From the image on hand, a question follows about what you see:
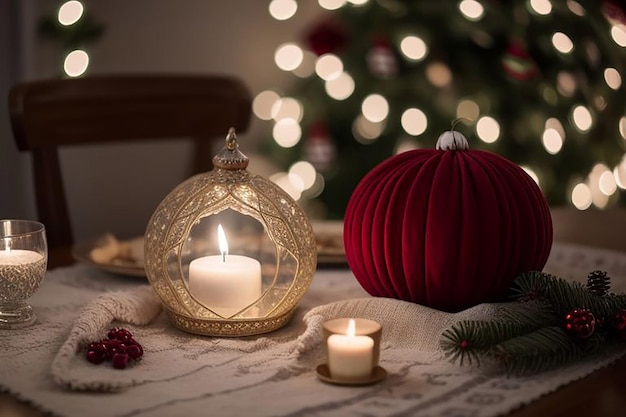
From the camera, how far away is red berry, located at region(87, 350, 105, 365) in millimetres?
1024

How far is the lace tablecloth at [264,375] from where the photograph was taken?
907mm

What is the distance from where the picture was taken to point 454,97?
3.05 metres

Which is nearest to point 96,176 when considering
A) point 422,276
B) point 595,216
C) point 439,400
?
point 595,216

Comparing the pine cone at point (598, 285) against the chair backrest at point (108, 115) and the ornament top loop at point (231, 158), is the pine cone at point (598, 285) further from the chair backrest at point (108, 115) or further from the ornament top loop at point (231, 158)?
the chair backrest at point (108, 115)

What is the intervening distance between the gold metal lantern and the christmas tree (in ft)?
5.79

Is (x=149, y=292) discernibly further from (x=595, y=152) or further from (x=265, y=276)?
(x=595, y=152)

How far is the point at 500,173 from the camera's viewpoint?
1.16m

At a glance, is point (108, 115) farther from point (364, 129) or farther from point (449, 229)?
point (364, 129)

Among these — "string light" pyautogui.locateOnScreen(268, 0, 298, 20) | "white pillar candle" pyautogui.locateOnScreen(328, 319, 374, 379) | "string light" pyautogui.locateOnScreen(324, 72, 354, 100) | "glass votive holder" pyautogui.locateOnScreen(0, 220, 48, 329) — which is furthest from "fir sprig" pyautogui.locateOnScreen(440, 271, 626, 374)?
"string light" pyautogui.locateOnScreen(268, 0, 298, 20)

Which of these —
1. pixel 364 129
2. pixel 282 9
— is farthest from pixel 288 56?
pixel 364 129

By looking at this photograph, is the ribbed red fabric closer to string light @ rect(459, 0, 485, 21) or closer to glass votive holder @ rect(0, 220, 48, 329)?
glass votive holder @ rect(0, 220, 48, 329)

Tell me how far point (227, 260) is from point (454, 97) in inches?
78.3

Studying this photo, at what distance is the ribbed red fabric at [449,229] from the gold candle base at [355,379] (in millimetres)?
182

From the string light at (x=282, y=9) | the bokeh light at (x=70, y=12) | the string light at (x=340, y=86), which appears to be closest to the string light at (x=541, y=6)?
the string light at (x=340, y=86)
